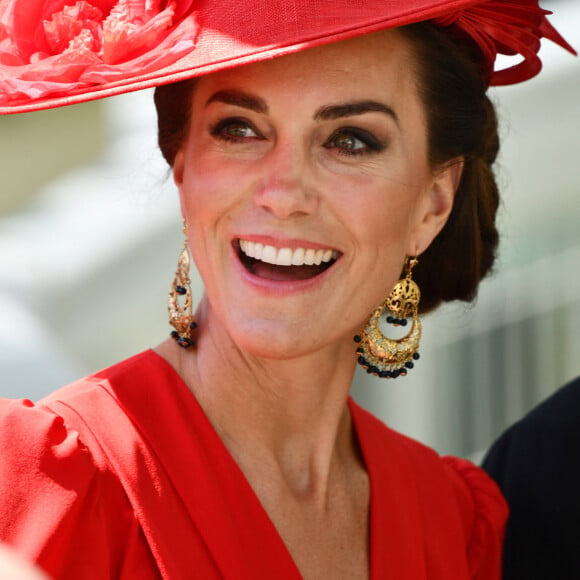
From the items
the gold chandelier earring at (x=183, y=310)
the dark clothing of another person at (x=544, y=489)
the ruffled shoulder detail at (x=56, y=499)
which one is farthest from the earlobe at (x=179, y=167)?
the dark clothing of another person at (x=544, y=489)

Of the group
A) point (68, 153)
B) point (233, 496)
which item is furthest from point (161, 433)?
point (68, 153)

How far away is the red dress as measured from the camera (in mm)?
1821

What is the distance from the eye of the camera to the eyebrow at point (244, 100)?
84.7 inches

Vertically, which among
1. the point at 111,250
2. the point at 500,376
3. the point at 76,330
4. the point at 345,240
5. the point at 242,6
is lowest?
the point at 500,376

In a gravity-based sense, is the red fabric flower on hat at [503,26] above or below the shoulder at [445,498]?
above

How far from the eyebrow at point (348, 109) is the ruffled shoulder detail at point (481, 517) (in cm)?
103

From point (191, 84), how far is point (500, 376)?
9.63 ft

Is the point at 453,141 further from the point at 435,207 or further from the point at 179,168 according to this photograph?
the point at 179,168

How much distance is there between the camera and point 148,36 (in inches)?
76.7

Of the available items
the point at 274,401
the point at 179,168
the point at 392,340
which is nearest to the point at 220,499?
the point at 274,401

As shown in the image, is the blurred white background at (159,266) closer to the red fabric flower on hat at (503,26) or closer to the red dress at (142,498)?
the red fabric flower on hat at (503,26)

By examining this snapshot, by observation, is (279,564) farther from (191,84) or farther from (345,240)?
(191,84)

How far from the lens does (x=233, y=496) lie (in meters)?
2.17

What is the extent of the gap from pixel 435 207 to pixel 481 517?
2.63ft
